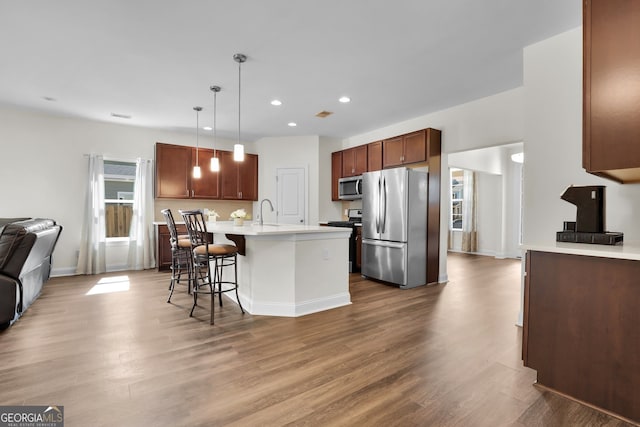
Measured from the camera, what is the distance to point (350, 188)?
19.1 feet

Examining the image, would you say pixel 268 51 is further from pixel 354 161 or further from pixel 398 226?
pixel 354 161

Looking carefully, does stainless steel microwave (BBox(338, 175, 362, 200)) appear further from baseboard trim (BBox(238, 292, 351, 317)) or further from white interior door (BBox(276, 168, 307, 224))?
baseboard trim (BBox(238, 292, 351, 317))

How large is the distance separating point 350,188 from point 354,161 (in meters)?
0.52

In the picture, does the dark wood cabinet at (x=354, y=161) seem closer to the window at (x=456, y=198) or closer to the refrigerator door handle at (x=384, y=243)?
the refrigerator door handle at (x=384, y=243)

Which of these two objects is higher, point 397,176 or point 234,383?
point 397,176

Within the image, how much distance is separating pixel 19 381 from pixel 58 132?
4597 mm

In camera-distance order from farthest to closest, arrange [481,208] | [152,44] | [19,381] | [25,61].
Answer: [481,208]
[25,61]
[152,44]
[19,381]

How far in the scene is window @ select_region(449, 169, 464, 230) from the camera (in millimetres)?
8617

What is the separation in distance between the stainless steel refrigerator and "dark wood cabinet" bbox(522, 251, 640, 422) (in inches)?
94.5

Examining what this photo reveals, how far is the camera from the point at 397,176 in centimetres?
442

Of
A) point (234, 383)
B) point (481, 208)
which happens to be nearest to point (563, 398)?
point (234, 383)

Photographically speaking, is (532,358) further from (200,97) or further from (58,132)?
(58,132)

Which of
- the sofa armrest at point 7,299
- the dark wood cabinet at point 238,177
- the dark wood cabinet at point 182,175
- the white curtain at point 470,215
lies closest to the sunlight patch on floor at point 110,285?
the sofa armrest at point 7,299

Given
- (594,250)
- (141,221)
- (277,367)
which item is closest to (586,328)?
(594,250)
